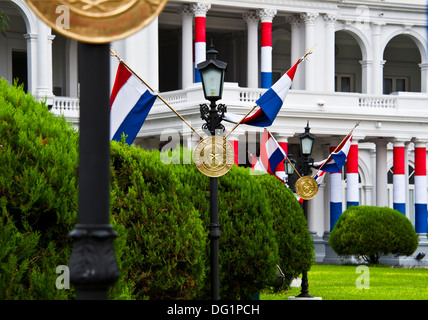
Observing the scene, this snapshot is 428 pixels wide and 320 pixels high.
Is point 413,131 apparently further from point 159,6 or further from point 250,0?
point 159,6

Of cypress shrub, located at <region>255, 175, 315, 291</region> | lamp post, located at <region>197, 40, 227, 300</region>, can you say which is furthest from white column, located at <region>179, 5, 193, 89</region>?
lamp post, located at <region>197, 40, 227, 300</region>

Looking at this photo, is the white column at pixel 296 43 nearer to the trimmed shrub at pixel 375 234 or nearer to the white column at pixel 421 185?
the white column at pixel 421 185

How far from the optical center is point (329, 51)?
38906 mm

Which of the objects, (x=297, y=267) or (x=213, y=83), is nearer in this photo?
(x=213, y=83)

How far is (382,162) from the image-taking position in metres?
36.2

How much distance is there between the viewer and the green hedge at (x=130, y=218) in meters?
5.56

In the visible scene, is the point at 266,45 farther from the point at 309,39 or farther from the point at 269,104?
the point at 269,104

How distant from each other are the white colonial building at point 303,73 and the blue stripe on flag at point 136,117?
16.6 m

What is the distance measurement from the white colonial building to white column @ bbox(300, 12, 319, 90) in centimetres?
4

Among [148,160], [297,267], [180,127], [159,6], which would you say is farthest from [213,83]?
[180,127]

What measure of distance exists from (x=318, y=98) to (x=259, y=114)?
65.6 ft

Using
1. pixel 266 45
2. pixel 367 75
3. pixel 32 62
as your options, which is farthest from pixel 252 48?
pixel 32 62
